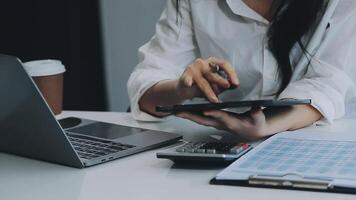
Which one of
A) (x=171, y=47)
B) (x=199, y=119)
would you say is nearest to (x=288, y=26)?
(x=171, y=47)

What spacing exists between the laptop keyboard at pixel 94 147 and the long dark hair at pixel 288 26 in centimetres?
44

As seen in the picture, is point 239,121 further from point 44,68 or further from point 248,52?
point 44,68

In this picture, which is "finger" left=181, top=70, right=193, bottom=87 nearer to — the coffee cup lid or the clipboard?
the clipboard

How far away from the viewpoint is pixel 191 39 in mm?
1410

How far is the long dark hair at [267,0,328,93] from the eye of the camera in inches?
48.5

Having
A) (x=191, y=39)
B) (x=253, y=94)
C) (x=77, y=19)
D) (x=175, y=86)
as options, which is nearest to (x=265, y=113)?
(x=175, y=86)

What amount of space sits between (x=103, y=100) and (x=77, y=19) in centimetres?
37

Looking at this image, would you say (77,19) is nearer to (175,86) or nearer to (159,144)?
(175,86)

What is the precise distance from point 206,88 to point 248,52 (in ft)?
1.09

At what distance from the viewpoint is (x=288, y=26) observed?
125cm

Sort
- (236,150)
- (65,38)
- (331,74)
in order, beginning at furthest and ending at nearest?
1. (65,38)
2. (331,74)
3. (236,150)

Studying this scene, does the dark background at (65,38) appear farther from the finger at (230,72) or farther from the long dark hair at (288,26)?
the finger at (230,72)

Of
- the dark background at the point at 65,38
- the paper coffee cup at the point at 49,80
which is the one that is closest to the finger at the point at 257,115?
the paper coffee cup at the point at 49,80

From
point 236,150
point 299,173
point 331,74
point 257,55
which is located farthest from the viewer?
point 257,55
